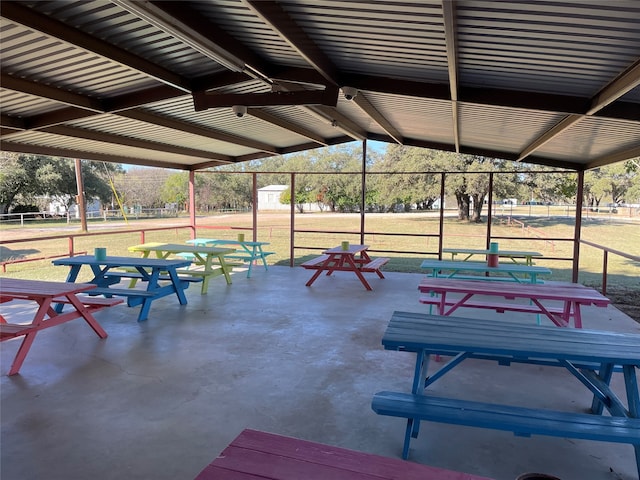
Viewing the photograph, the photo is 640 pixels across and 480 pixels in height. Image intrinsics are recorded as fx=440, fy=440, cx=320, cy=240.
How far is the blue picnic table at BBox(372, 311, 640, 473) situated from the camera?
83.9 inches

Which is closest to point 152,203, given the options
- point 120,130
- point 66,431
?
point 120,130

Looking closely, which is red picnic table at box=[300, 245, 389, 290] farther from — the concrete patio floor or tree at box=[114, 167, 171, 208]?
tree at box=[114, 167, 171, 208]

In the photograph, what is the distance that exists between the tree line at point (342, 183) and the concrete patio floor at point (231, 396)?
7861mm

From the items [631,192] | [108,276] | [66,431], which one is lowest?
[66,431]

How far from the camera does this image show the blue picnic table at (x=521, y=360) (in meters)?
2.13

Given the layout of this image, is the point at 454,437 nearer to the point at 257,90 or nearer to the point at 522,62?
the point at 522,62

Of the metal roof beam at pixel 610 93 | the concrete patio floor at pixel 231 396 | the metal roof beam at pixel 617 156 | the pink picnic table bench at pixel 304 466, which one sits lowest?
the concrete patio floor at pixel 231 396

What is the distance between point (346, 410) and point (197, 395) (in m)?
1.09

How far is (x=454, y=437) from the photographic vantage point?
2654mm

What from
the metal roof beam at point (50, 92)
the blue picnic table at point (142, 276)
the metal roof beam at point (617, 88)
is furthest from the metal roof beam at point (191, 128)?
the metal roof beam at point (617, 88)

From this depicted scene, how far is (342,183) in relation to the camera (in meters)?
20.2

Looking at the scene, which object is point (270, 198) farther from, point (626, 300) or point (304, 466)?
point (304, 466)

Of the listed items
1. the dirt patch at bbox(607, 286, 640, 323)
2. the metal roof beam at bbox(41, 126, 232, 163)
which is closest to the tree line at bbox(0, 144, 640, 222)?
the dirt patch at bbox(607, 286, 640, 323)

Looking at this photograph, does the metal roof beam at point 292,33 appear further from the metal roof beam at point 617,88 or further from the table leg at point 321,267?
the table leg at point 321,267
